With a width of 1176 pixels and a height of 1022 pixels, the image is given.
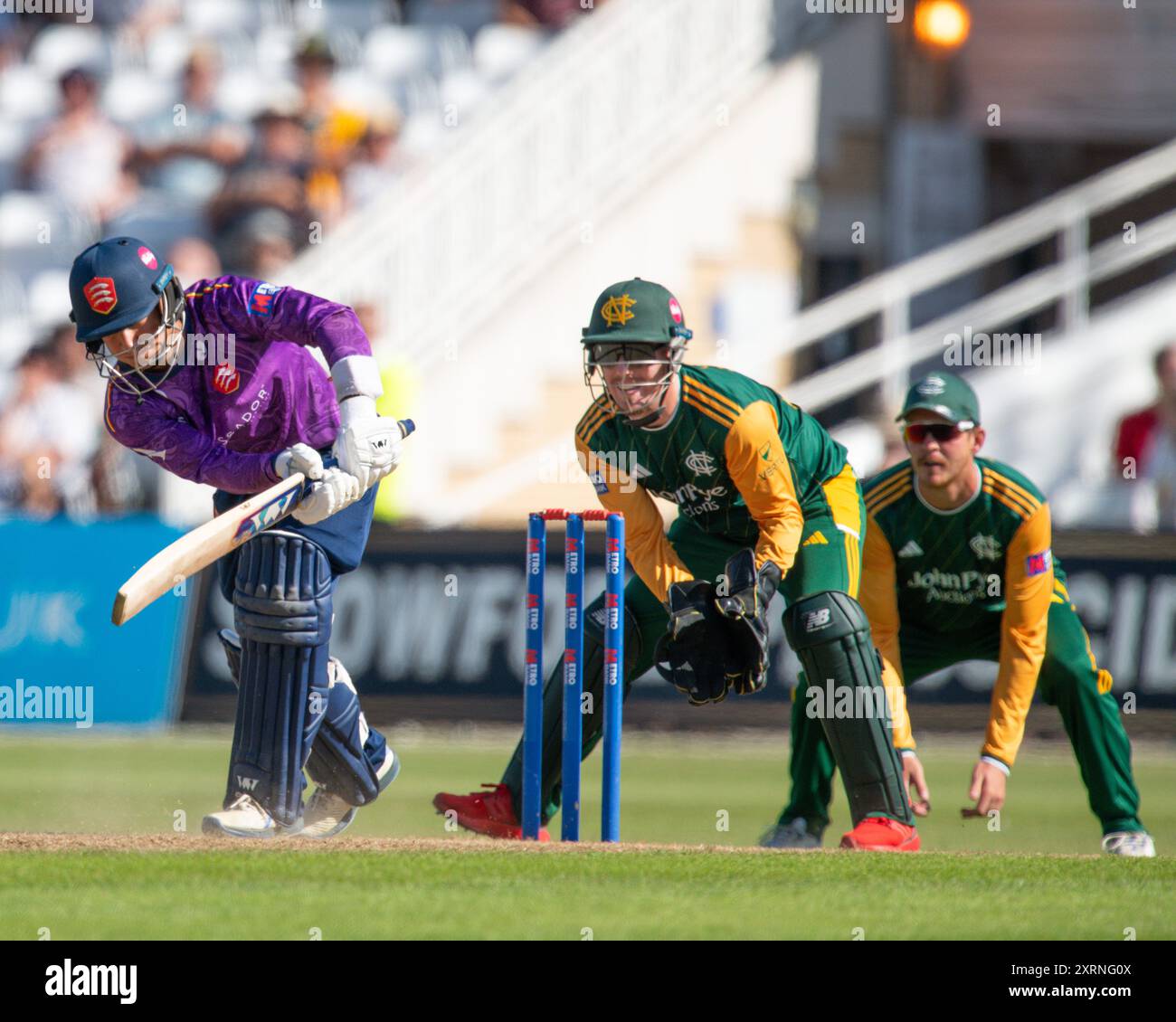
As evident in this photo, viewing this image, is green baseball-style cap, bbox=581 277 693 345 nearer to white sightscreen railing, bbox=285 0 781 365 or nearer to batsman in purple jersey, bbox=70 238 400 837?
batsman in purple jersey, bbox=70 238 400 837

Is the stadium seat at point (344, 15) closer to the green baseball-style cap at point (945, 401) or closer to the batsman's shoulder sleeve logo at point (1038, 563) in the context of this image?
the green baseball-style cap at point (945, 401)

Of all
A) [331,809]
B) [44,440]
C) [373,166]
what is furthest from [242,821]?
[373,166]

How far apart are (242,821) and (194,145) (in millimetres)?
12194

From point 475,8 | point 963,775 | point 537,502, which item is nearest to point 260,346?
point 963,775

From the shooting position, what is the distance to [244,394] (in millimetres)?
6941

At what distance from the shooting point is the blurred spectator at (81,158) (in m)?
17.9

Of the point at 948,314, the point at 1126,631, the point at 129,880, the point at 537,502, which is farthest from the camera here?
the point at 948,314

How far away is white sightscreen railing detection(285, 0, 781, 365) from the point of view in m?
16.1

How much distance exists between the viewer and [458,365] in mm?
16547

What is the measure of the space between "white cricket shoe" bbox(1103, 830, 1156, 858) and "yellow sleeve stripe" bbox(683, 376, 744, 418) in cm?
212

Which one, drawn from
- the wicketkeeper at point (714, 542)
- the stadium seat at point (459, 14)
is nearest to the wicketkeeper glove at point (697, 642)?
the wicketkeeper at point (714, 542)

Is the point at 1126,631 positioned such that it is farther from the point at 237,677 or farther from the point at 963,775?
the point at 237,677

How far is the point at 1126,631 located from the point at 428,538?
4.03m

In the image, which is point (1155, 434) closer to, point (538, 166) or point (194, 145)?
point (538, 166)
